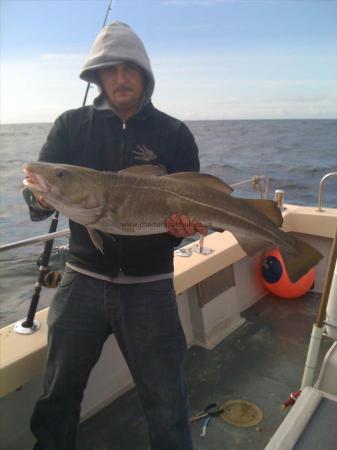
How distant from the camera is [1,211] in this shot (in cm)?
1889

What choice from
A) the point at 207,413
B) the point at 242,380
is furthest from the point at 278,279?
the point at 207,413

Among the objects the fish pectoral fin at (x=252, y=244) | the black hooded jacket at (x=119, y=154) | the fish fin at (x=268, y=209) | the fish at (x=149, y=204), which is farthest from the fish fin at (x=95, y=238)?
the fish fin at (x=268, y=209)

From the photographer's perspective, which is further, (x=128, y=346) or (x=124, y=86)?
(x=124, y=86)

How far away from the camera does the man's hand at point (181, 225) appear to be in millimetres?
2479

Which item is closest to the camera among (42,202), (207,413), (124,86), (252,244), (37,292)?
(42,202)

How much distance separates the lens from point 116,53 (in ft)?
8.89

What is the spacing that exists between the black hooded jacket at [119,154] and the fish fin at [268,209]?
0.50m

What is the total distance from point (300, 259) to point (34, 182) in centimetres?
172

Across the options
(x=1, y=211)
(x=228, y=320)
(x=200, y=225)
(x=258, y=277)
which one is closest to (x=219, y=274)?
(x=228, y=320)

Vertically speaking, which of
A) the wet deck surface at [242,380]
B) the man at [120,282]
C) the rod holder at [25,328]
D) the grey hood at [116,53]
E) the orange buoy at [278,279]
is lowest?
the wet deck surface at [242,380]

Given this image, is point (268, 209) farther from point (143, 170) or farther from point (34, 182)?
point (34, 182)

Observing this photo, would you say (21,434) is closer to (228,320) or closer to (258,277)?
(228,320)

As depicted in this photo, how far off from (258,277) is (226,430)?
289 centimetres

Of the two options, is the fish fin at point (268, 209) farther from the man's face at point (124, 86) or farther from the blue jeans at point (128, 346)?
the man's face at point (124, 86)
